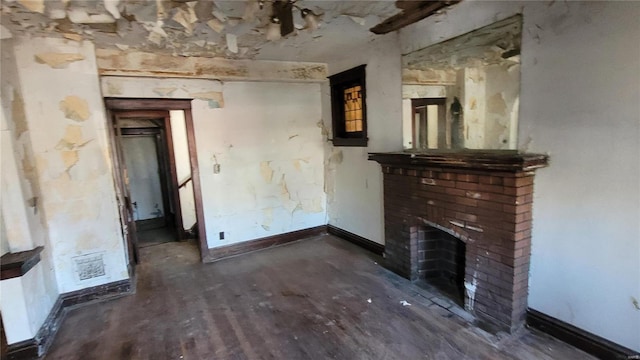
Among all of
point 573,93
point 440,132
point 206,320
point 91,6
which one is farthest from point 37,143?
point 573,93

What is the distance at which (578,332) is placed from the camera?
2.11 meters

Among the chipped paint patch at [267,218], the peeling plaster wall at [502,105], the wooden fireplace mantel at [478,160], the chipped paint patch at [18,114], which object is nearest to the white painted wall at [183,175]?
the chipped paint patch at [267,218]

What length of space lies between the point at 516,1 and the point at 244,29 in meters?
2.11

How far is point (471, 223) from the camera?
255 centimetres

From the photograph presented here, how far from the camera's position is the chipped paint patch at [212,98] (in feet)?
12.5

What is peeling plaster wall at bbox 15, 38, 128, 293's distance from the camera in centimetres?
278

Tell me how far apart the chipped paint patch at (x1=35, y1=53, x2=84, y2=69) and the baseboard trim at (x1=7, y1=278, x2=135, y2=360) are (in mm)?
2099

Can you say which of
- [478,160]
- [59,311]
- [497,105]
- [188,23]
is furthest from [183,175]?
[497,105]

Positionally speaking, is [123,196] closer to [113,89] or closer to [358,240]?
[113,89]

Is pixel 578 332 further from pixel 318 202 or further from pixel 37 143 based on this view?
pixel 37 143

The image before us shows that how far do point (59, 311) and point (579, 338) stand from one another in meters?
4.12

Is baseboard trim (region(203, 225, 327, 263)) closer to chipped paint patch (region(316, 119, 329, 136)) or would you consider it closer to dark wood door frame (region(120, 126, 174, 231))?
chipped paint patch (region(316, 119, 329, 136))

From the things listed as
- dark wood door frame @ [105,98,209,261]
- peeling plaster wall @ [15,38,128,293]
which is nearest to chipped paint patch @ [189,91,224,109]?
dark wood door frame @ [105,98,209,261]

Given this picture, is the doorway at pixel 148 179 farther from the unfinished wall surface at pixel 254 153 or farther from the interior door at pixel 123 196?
the unfinished wall surface at pixel 254 153
